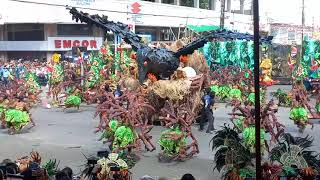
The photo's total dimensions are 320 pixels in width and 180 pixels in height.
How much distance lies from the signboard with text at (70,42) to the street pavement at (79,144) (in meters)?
16.4

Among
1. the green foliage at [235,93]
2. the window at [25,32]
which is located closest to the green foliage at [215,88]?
the green foliage at [235,93]

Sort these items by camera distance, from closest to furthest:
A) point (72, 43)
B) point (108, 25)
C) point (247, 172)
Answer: point (247, 172)
point (108, 25)
point (72, 43)

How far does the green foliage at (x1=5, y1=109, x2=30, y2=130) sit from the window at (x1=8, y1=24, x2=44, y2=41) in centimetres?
2072

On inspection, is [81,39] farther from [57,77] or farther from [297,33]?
[297,33]

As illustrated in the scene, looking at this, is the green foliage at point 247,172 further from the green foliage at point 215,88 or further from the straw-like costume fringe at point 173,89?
the green foliage at point 215,88

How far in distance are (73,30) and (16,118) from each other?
2261 centimetres

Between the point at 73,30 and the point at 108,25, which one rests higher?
the point at 73,30

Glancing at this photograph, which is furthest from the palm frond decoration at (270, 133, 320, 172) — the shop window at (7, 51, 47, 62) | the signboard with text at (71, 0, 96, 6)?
the signboard with text at (71, 0, 96, 6)

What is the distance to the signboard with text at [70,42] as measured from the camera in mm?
34319

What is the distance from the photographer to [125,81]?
16438 mm

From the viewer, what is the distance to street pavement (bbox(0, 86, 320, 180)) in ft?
33.4

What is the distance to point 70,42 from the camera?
116ft

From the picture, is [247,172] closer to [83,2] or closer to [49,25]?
[49,25]

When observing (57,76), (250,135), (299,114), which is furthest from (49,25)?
(250,135)
